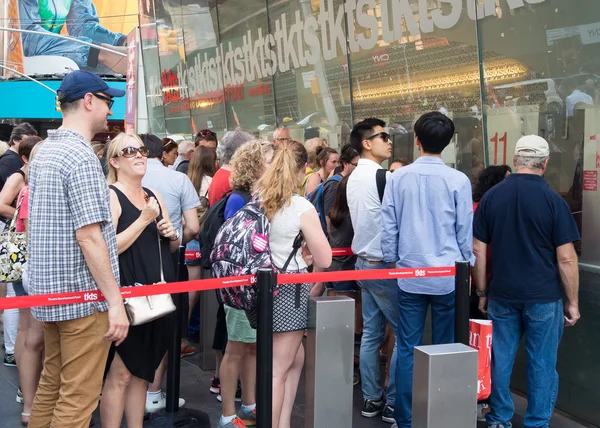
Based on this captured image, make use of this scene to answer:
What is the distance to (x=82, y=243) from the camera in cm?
345

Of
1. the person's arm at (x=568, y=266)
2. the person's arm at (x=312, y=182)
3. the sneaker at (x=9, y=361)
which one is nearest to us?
the person's arm at (x=568, y=266)

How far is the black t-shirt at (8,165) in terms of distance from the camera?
7.54m

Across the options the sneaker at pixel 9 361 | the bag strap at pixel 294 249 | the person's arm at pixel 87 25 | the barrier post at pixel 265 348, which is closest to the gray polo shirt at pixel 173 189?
the bag strap at pixel 294 249

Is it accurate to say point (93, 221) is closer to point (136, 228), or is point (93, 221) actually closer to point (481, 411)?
point (136, 228)

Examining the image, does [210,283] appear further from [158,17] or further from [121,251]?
[158,17]

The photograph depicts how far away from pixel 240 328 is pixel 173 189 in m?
1.39

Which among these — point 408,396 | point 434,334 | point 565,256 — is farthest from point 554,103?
point 408,396

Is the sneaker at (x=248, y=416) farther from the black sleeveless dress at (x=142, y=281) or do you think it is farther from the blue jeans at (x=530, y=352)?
the blue jeans at (x=530, y=352)

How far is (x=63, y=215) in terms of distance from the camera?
3.47 meters

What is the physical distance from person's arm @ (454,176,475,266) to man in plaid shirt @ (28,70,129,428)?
214cm

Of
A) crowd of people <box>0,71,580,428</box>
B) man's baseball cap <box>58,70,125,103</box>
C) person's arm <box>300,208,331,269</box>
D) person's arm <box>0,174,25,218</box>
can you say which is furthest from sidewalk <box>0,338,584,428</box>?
man's baseball cap <box>58,70,125,103</box>

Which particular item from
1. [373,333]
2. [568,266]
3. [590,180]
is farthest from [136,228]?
[590,180]

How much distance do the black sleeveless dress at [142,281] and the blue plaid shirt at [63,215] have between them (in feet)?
1.71

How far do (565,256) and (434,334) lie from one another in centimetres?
96
